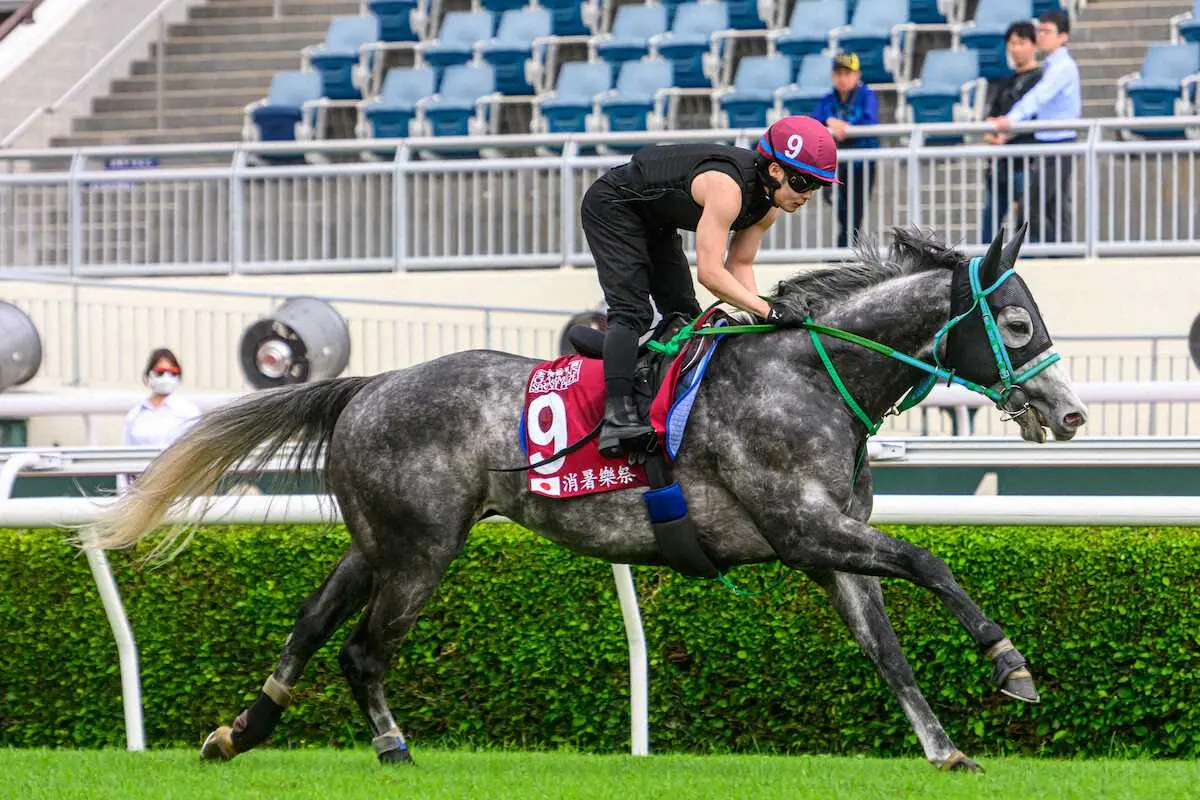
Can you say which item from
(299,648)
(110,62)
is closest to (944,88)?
(110,62)

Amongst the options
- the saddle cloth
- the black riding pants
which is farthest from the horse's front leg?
the black riding pants

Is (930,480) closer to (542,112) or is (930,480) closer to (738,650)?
(738,650)

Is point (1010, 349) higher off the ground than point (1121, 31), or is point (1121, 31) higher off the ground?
point (1121, 31)

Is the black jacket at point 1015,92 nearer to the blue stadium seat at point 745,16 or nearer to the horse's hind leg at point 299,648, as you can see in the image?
the blue stadium seat at point 745,16

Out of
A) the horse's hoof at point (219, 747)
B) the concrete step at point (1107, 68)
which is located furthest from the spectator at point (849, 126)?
the horse's hoof at point (219, 747)

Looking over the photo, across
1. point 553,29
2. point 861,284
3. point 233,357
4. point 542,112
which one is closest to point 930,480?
point 861,284

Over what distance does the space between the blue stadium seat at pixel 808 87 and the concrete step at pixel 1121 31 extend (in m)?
2.10

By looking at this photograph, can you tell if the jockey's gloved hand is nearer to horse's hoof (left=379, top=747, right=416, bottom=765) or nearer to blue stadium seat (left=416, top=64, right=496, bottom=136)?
horse's hoof (left=379, top=747, right=416, bottom=765)

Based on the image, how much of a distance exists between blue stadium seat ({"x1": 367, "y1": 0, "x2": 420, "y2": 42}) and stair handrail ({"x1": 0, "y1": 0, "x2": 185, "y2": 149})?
2.08 m

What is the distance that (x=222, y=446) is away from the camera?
6.75m

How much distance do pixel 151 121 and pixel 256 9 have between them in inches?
72.3

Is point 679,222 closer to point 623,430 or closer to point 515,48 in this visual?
point 623,430

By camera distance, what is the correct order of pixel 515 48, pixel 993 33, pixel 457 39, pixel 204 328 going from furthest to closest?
pixel 457 39, pixel 515 48, pixel 993 33, pixel 204 328

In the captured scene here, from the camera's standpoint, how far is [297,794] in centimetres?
536
